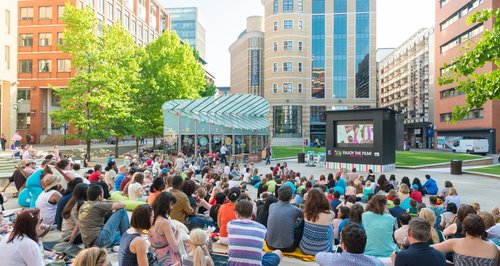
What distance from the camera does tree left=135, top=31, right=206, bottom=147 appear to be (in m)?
37.7

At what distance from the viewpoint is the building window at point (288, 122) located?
217ft

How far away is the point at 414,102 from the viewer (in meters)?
77.0

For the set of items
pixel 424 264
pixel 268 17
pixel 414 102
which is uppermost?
pixel 268 17

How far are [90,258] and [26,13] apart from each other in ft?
182

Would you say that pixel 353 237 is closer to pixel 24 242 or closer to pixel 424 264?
pixel 424 264

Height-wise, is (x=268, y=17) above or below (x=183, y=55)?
above

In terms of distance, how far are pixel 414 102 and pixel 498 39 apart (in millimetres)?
74143

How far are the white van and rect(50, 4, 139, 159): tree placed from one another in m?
42.7

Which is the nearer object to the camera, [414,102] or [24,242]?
[24,242]

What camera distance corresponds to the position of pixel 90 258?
340 centimetres

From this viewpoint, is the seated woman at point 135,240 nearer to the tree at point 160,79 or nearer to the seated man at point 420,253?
the seated man at point 420,253

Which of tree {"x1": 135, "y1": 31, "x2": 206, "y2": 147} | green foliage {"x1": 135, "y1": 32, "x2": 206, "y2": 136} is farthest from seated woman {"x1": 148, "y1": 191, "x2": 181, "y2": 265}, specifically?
green foliage {"x1": 135, "y1": 32, "x2": 206, "y2": 136}

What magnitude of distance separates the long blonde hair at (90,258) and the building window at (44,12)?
52662 millimetres

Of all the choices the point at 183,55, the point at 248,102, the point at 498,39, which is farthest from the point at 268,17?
the point at 498,39
